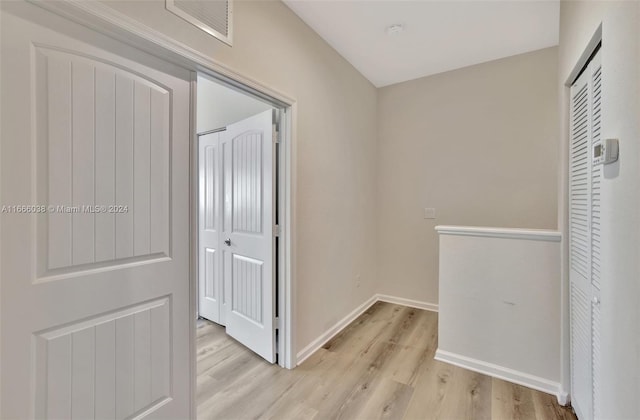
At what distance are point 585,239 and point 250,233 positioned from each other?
219cm

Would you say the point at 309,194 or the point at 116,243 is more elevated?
the point at 309,194

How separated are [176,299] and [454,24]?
2938mm

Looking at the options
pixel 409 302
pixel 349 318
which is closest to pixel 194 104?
pixel 349 318

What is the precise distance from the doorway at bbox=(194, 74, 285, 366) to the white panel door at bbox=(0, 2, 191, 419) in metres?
0.59

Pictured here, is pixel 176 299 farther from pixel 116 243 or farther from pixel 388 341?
pixel 388 341

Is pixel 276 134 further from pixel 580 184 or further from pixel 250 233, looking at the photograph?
pixel 580 184

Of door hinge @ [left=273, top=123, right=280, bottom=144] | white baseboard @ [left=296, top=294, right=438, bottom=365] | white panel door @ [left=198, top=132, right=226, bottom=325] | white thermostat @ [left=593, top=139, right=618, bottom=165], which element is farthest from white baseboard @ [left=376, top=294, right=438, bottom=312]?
white thermostat @ [left=593, top=139, right=618, bottom=165]

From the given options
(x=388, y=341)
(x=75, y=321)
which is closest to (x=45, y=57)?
(x=75, y=321)

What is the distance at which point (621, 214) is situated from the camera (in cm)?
101

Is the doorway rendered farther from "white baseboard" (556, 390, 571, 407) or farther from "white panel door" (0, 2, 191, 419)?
"white baseboard" (556, 390, 571, 407)

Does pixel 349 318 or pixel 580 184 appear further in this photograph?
pixel 349 318

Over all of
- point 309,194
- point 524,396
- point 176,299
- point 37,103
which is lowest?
point 524,396

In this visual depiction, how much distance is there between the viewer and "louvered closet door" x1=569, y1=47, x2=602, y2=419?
52.5 inches

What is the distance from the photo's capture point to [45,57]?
1084mm
